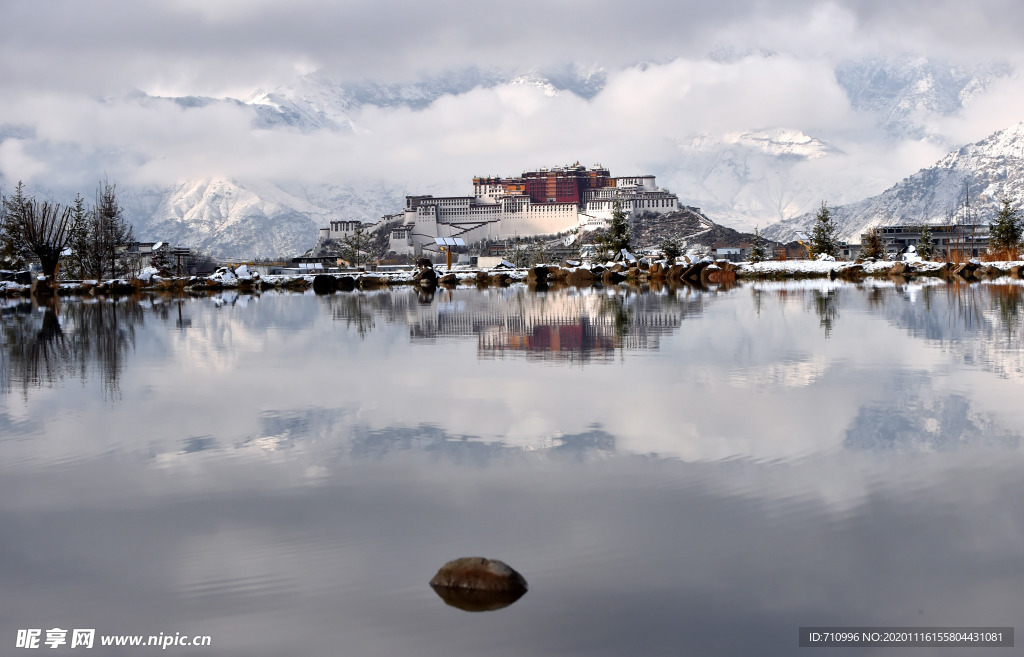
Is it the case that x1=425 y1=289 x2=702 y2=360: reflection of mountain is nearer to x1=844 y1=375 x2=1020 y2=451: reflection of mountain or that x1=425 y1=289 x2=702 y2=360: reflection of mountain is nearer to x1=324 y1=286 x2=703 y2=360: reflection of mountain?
x1=324 y1=286 x2=703 y2=360: reflection of mountain

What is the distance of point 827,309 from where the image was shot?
2677cm

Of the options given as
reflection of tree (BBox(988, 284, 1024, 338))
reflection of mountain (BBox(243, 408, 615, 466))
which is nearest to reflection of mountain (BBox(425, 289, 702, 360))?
reflection of tree (BBox(988, 284, 1024, 338))

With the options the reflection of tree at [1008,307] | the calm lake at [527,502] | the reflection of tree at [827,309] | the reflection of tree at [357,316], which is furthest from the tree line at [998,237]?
the calm lake at [527,502]

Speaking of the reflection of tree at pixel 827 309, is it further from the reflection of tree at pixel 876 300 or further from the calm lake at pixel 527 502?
the calm lake at pixel 527 502

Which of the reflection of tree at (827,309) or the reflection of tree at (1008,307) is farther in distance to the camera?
the reflection of tree at (827,309)

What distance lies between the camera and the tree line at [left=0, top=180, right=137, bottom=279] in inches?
2408

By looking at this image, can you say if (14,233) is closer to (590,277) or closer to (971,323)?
(590,277)

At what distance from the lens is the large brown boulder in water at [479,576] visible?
5238 mm

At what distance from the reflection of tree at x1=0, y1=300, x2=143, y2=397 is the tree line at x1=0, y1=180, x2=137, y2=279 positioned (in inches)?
1213

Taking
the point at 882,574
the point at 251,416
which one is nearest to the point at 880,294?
the point at 251,416

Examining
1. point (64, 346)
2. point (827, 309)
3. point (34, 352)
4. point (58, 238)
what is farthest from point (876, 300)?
point (58, 238)

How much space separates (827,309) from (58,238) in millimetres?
52923

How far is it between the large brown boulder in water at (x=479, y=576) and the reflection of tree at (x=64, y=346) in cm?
854

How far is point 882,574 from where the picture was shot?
5.37 m
